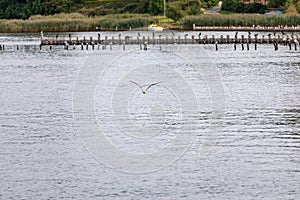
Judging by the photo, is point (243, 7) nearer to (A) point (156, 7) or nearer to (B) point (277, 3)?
(B) point (277, 3)

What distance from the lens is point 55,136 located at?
1590 inches

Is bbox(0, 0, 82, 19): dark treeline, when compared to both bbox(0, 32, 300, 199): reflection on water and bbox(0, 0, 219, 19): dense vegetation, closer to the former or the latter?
bbox(0, 0, 219, 19): dense vegetation

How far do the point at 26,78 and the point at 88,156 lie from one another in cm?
3718

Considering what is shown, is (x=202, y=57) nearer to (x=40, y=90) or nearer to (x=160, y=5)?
(x=40, y=90)

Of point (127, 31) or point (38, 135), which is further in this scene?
point (127, 31)

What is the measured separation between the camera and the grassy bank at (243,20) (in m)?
138

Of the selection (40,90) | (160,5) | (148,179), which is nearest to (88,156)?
(148,179)

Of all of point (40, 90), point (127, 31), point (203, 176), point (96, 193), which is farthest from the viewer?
point (127, 31)

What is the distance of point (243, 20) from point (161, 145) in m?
105

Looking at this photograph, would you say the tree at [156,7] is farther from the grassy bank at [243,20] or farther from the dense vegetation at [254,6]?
the grassy bank at [243,20]

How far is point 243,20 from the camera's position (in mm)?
140500

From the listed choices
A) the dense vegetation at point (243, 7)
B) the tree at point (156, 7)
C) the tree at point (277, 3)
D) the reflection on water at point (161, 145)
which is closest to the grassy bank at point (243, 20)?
the dense vegetation at point (243, 7)

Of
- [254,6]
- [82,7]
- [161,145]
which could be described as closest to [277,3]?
[254,6]

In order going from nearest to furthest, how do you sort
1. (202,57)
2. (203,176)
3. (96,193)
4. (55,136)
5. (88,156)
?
(96,193) < (203,176) < (88,156) < (55,136) < (202,57)
